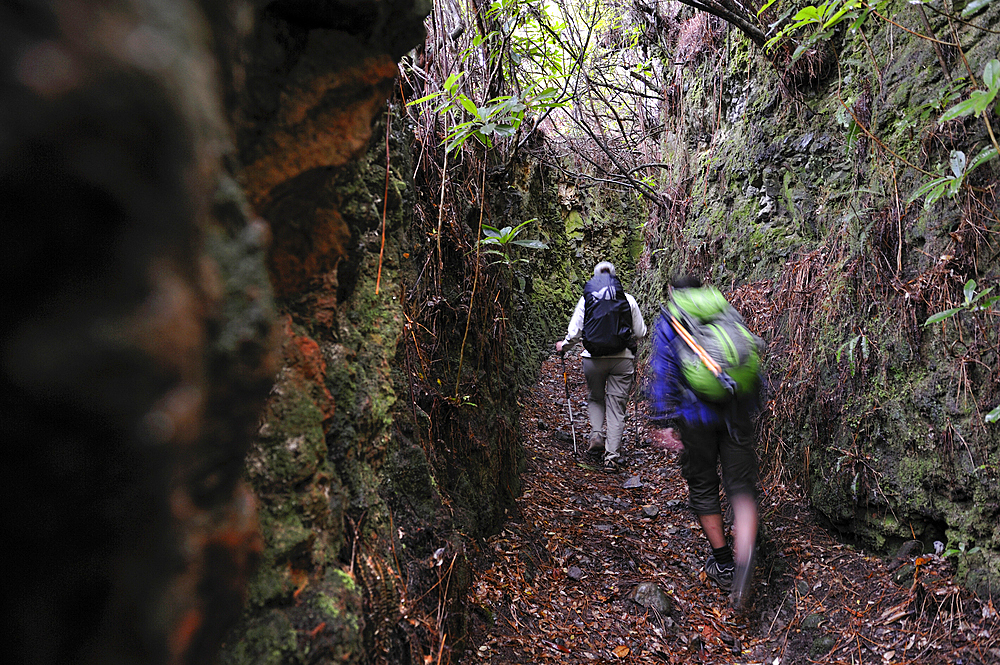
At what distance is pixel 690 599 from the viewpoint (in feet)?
12.0

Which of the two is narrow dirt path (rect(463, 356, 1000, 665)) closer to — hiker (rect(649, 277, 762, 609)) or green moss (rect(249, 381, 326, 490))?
hiker (rect(649, 277, 762, 609))

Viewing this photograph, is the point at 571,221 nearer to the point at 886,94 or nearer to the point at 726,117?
the point at 726,117

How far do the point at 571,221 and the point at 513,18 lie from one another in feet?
20.9

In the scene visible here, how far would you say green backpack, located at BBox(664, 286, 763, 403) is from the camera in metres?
3.47

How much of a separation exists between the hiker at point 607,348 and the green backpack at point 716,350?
1907 millimetres

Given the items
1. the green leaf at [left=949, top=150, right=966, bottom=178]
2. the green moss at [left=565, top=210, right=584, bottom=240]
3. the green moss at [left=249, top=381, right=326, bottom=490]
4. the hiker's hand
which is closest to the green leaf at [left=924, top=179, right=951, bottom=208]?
the green leaf at [left=949, top=150, right=966, bottom=178]

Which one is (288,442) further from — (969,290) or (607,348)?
(607,348)

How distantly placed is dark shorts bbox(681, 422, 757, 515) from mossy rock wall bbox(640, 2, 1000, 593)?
27.2 inches

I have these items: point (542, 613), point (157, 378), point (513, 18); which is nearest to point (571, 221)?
point (513, 18)

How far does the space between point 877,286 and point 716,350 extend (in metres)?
1.23

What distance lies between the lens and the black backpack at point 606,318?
5.61 meters

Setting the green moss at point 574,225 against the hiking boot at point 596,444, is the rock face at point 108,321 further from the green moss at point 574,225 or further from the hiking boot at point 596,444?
the green moss at point 574,225

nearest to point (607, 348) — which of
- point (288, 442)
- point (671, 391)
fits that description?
point (671, 391)

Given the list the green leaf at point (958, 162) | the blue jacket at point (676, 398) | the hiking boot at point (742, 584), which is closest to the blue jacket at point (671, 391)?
the blue jacket at point (676, 398)
